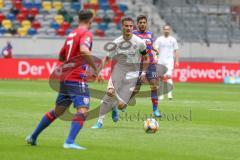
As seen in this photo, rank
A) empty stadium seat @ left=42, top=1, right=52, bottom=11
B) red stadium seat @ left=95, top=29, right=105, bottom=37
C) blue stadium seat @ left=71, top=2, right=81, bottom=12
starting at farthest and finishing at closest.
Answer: blue stadium seat @ left=71, top=2, right=81, bottom=12
empty stadium seat @ left=42, top=1, right=52, bottom=11
red stadium seat @ left=95, top=29, right=105, bottom=37

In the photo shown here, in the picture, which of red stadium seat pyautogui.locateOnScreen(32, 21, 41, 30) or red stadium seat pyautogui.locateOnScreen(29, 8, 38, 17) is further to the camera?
red stadium seat pyautogui.locateOnScreen(29, 8, 38, 17)

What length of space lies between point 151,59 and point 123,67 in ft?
9.22

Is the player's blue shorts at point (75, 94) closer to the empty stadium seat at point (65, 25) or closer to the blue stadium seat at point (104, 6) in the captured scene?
the empty stadium seat at point (65, 25)

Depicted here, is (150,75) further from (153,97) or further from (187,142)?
(187,142)

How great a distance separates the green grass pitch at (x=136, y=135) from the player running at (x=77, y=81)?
1.35 feet

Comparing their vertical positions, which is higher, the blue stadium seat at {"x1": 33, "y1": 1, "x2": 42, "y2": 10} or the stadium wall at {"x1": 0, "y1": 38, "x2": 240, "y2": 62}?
the blue stadium seat at {"x1": 33, "y1": 1, "x2": 42, "y2": 10}

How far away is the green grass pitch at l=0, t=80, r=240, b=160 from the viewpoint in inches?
457

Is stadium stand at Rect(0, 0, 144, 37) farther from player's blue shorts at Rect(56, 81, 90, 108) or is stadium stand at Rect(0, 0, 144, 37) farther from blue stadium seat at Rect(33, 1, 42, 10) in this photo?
player's blue shorts at Rect(56, 81, 90, 108)

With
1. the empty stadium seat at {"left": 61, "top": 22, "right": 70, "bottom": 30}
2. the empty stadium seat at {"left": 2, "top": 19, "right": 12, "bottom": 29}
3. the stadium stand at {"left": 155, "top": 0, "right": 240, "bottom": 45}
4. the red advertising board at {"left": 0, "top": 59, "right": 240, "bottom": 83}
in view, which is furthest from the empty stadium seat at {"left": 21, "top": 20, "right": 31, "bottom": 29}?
the stadium stand at {"left": 155, "top": 0, "right": 240, "bottom": 45}

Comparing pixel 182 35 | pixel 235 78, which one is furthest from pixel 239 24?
pixel 235 78

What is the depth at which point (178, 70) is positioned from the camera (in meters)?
37.4

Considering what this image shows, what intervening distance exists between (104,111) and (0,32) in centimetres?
2899

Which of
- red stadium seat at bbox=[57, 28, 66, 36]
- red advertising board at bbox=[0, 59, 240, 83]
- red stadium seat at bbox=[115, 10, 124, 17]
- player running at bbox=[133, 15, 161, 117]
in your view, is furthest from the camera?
red stadium seat at bbox=[115, 10, 124, 17]

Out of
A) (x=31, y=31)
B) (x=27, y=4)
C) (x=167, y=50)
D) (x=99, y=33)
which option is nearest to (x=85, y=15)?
(x=167, y=50)
